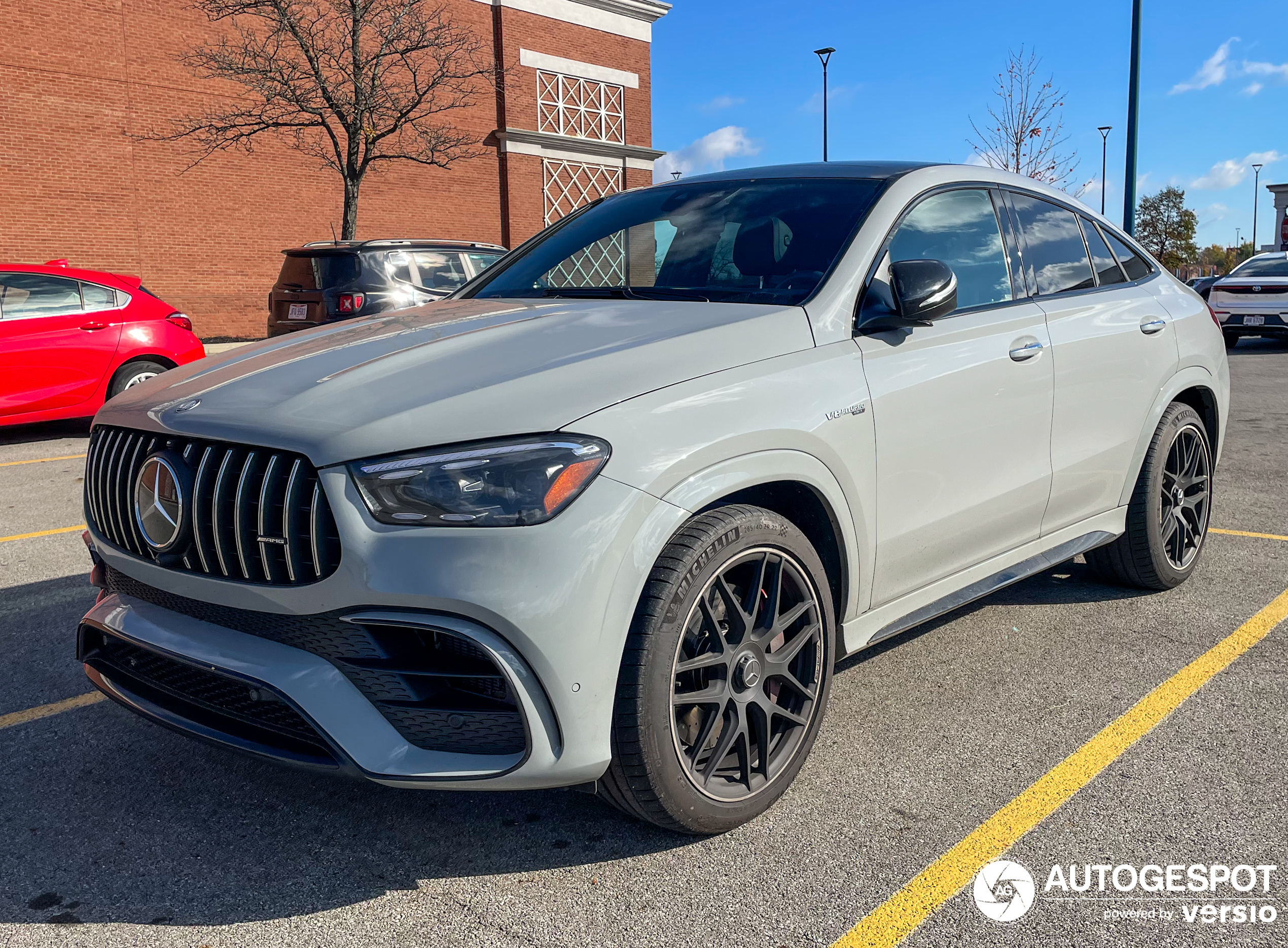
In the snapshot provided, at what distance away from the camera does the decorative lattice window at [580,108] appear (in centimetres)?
2964

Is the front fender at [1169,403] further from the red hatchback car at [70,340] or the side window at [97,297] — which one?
the side window at [97,297]

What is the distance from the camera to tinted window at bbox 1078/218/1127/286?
450 centimetres

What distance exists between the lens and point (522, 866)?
2670 millimetres

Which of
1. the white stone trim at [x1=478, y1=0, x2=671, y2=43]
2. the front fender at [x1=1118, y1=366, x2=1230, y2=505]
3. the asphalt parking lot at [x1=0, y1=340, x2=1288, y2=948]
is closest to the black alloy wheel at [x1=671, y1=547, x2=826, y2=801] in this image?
the asphalt parking lot at [x1=0, y1=340, x2=1288, y2=948]

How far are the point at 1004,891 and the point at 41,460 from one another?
8.54 m

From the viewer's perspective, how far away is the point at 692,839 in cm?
277

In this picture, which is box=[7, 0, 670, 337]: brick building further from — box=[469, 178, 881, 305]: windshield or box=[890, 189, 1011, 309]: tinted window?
box=[890, 189, 1011, 309]: tinted window

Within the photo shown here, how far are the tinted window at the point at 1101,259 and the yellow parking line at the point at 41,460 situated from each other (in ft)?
25.3

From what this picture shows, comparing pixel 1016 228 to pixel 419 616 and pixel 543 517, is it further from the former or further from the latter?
pixel 419 616


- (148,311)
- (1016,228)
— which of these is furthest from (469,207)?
(1016,228)

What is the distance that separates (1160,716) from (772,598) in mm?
1535

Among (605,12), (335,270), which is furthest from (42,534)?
(605,12)

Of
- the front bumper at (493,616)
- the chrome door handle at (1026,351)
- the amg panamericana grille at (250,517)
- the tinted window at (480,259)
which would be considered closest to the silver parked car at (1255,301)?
the tinted window at (480,259)

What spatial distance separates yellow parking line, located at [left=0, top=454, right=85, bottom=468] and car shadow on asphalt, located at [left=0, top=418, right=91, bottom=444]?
3.87 feet
